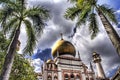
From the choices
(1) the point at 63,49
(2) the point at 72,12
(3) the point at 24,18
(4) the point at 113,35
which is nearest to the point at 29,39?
(3) the point at 24,18

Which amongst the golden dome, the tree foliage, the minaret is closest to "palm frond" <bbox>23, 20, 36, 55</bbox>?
the tree foliage

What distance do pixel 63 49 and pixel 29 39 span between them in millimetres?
25365

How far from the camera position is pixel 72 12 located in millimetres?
16125

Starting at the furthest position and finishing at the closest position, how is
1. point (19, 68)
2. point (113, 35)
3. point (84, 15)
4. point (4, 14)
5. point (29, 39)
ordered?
point (19, 68) < point (84, 15) < point (29, 39) < point (4, 14) < point (113, 35)

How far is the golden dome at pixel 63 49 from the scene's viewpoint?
3991 cm

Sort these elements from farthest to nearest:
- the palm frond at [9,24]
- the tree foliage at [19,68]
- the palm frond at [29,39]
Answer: the tree foliage at [19,68], the palm frond at [9,24], the palm frond at [29,39]

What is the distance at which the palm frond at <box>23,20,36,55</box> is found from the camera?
14547mm

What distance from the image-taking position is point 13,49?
12094 mm

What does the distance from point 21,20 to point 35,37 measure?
1.68 meters

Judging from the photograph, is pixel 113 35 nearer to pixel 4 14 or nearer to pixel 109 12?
pixel 109 12

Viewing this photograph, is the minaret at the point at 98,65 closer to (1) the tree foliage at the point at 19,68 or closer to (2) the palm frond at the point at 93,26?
(1) the tree foliage at the point at 19,68

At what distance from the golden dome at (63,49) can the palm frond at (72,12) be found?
23.9 meters

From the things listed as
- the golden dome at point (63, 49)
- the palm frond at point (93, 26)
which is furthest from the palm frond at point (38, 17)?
the golden dome at point (63, 49)

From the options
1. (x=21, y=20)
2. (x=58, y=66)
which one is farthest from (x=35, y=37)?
(x=58, y=66)
